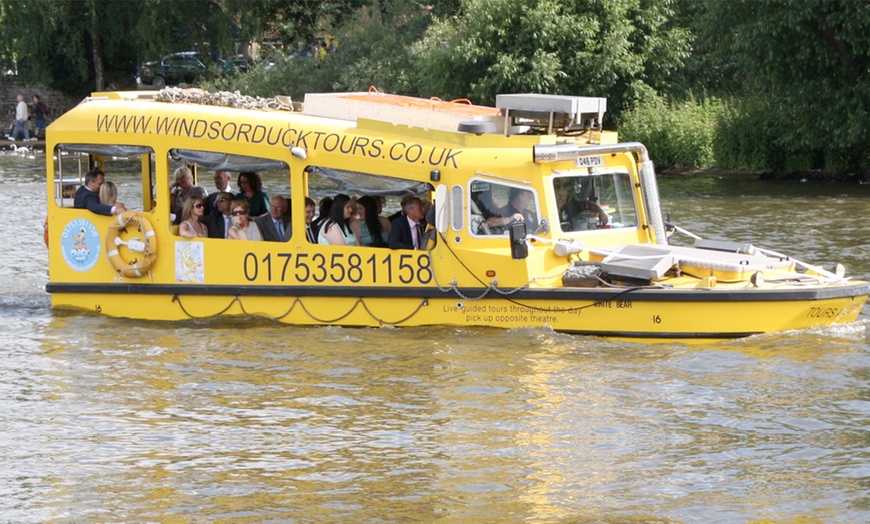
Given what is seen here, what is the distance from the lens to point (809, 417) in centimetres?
1194

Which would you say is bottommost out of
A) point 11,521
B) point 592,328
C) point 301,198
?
point 11,521

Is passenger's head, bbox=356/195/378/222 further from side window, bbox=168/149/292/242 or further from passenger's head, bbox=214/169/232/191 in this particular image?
passenger's head, bbox=214/169/232/191

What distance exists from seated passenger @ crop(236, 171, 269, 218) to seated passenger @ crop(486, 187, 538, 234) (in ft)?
10.8

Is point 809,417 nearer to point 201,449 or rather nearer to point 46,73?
point 201,449

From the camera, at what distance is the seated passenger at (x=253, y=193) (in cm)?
1633

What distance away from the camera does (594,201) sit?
14688 millimetres

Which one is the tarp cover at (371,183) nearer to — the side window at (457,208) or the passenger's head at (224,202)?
the side window at (457,208)

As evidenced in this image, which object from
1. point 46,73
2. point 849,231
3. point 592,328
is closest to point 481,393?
point 592,328

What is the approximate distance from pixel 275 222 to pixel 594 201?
350 cm

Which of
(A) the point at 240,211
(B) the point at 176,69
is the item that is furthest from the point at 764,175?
(B) the point at 176,69

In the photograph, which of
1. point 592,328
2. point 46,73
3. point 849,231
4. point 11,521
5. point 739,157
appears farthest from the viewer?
point 46,73

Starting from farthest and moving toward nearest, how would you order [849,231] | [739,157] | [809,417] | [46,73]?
[46,73] → [739,157] → [849,231] → [809,417]

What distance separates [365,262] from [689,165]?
23288 millimetres

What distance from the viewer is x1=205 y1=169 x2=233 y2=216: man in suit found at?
1614 centimetres
